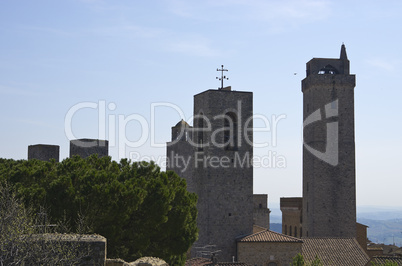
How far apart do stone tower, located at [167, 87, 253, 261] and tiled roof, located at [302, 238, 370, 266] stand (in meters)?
4.15

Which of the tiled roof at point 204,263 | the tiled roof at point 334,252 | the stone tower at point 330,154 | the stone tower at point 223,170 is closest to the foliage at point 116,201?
the tiled roof at point 204,263

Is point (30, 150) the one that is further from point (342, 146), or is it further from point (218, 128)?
point (342, 146)

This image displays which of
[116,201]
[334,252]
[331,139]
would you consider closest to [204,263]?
[116,201]

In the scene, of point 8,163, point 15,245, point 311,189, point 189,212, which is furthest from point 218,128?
point 15,245

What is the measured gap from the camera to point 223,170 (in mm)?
31812

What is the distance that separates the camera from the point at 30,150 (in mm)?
29984

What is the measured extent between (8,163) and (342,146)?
2807cm

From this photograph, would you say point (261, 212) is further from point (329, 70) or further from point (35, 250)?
point (35, 250)

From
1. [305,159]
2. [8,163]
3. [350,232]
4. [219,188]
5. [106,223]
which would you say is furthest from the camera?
[305,159]

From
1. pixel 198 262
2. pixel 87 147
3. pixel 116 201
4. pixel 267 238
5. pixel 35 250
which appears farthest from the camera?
pixel 267 238

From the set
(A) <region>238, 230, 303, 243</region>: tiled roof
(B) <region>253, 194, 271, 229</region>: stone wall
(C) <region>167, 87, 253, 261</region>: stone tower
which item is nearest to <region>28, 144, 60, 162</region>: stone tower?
(C) <region>167, 87, 253, 261</region>: stone tower

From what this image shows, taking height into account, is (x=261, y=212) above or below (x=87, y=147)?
below

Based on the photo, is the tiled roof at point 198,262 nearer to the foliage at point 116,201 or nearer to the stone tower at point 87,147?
the foliage at point 116,201

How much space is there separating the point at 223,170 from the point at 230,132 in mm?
2192
